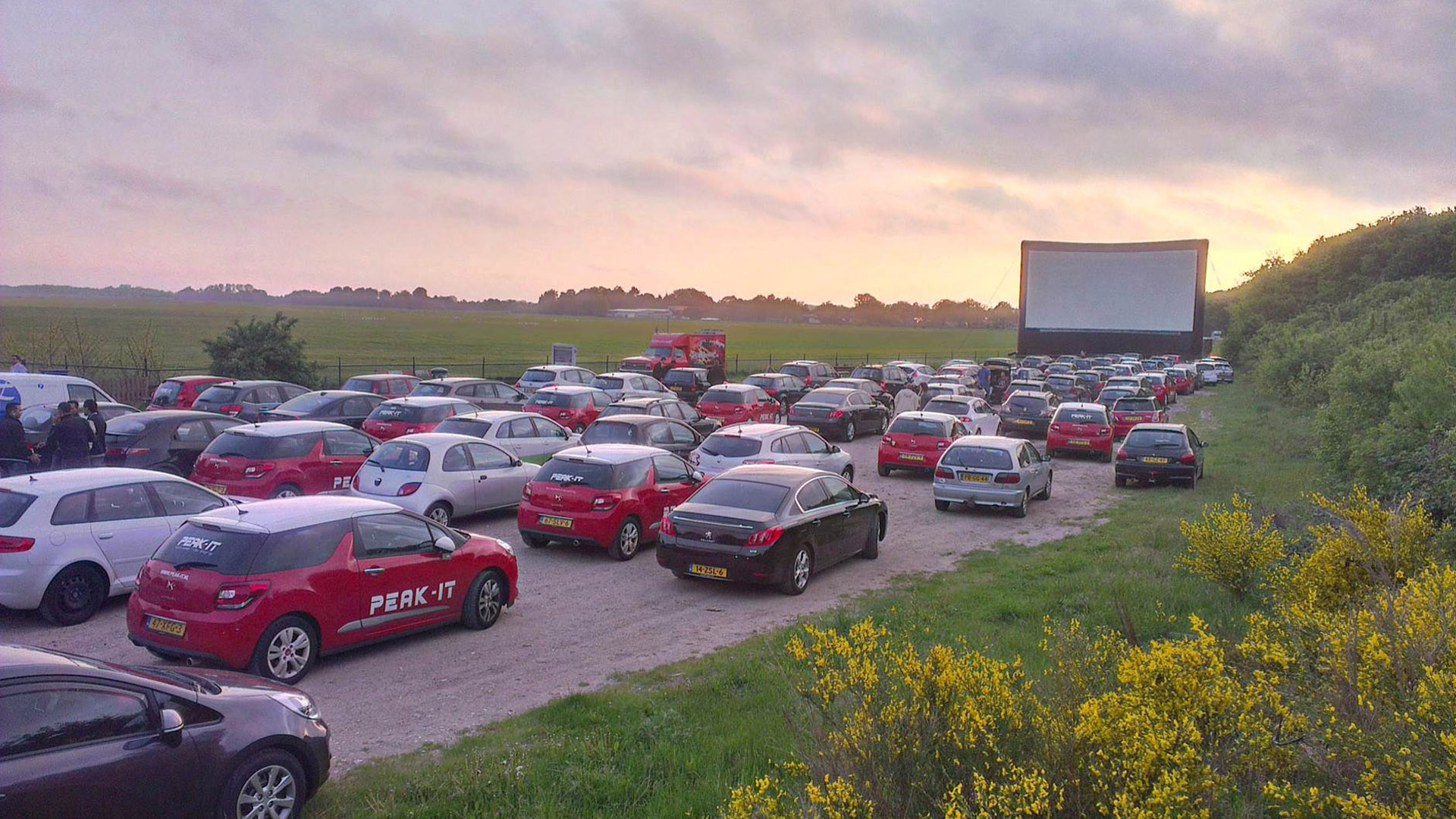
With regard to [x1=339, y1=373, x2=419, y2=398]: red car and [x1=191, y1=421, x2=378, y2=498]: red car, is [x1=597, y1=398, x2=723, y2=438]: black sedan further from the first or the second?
[x1=191, y1=421, x2=378, y2=498]: red car

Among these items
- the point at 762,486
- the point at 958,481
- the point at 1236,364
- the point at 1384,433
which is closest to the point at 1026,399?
the point at 958,481

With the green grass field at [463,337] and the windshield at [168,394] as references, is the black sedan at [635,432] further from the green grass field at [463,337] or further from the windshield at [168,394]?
the green grass field at [463,337]

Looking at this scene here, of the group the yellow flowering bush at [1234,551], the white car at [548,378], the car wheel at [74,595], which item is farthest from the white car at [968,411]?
the car wheel at [74,595]

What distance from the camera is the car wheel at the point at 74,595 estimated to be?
30.9ft

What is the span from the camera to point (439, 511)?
559 inches

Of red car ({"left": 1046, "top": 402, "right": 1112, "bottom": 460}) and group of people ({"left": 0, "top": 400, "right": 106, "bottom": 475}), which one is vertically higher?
group of people ({"left": 0, "top": 400, "right": 106, "bottom": 475})

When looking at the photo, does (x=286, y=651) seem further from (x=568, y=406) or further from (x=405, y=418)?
(x=568, y=406)

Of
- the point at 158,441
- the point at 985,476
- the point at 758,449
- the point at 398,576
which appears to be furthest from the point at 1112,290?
the point at 398,576

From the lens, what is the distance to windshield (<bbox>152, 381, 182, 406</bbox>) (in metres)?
22.5

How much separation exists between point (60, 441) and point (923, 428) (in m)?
15.9

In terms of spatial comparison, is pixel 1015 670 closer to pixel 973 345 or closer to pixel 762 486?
pixel 762 486

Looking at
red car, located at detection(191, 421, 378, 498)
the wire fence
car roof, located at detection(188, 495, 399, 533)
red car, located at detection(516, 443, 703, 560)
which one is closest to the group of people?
red car, located at detection(191, 421, 378, 498)

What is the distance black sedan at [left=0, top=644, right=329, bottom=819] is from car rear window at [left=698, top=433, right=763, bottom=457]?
11.0 metres

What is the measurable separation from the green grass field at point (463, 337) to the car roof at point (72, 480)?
31.7 metres
